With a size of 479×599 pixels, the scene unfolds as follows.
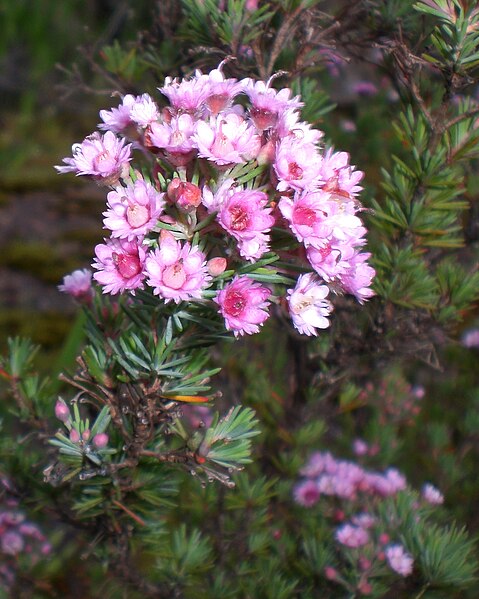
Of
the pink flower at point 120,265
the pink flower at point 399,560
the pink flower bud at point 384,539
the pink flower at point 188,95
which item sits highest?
the pink flower at point 188,95

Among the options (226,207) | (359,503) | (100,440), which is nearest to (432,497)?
(359,503)

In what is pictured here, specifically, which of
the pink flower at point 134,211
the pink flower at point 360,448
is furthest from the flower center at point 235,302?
the pink flower at point 360,448

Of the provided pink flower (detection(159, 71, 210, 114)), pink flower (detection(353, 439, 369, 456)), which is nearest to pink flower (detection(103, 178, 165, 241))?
pink flower (detection(159, 71, 210, 114))

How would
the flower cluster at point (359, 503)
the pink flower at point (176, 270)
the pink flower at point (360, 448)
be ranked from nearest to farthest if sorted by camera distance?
1. the pink flower at point (176, 270)
2. the flower cluster at point (359, 503)
3. the pink flower at point (360, 448)

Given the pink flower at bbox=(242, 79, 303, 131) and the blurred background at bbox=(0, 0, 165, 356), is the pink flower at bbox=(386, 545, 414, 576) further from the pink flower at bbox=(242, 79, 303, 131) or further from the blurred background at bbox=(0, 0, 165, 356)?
the blurred background at bbox=(0, 0, 165, 356)

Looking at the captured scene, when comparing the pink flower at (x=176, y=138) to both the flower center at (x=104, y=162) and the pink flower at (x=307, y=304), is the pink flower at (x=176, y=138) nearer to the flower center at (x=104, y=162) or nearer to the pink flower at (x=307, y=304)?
the flower center at (x=104, y=162)

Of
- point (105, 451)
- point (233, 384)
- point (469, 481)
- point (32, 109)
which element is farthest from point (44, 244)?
point (105, 451)
